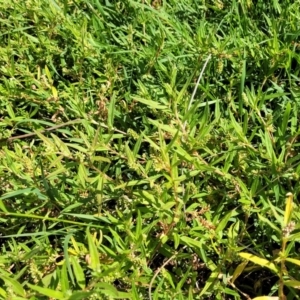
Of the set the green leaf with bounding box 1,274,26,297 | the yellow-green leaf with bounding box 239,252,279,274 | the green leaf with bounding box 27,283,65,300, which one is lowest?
the yellow-green leaf with bounding box 239,252,279,274

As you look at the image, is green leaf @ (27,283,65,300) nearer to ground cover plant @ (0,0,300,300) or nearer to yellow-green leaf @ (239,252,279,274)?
ground cover plant @ (0,0,300,300)

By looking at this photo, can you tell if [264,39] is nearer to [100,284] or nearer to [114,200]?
[114,200]

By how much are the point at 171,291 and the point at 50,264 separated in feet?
1.25

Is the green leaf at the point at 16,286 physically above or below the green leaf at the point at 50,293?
below

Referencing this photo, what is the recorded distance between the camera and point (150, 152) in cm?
179

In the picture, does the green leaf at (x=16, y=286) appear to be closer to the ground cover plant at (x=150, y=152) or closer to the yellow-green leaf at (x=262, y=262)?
the ground cover plant at (x=150, y=152)

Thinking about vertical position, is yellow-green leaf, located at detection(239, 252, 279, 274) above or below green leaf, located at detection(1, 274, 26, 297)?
below

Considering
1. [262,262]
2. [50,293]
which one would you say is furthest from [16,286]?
[262,262]

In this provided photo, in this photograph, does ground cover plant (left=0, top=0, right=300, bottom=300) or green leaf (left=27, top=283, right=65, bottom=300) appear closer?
green leaf (left=27, top=283, right=65, bottom=300)

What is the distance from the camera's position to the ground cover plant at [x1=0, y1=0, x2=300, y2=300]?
59.0 inches

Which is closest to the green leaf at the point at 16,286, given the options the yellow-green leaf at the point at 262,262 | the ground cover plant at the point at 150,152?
the ground cover plant at the point at 150,152

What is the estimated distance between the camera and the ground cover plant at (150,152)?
59.0 inches

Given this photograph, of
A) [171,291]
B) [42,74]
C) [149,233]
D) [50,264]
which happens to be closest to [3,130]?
[42,74]

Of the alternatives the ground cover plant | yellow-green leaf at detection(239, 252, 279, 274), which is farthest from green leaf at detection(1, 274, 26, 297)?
yellow-green leaf at detection(239, 252, 279, 274)
